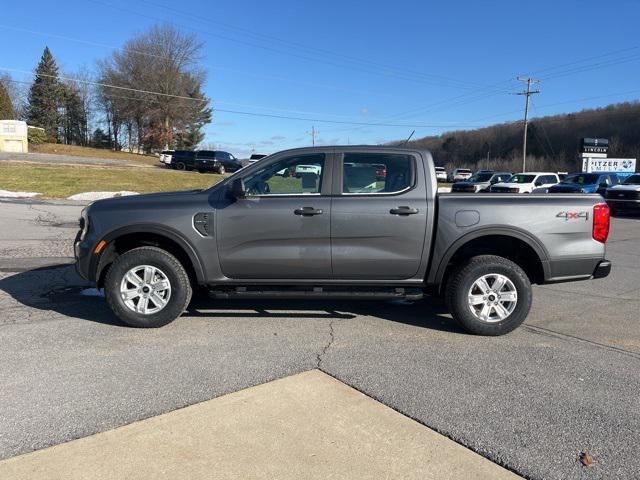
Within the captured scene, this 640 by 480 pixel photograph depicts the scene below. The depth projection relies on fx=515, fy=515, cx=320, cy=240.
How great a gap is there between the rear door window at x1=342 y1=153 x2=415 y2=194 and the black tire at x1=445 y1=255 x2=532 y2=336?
103cm

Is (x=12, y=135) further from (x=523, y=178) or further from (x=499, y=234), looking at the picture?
(x=499, y=234)

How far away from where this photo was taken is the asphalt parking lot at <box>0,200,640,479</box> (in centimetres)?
317

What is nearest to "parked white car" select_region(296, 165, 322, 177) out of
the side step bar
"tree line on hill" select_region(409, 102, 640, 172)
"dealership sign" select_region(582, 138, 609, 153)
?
the side step bar

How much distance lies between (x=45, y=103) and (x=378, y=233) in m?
83.4

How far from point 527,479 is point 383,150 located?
3381mm

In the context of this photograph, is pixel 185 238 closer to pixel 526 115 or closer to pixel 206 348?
pixel 206 348

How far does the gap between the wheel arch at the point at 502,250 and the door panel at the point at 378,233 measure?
0.34m

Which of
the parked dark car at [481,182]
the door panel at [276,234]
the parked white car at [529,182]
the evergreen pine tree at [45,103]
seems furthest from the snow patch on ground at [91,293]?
the evergreen pine tree at [45,103]

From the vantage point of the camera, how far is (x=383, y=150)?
5266mm

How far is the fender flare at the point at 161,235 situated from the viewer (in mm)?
5012

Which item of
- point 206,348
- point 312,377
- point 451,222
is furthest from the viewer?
point 451,222

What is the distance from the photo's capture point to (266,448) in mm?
2979

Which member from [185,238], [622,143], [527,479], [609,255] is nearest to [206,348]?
[185,238]

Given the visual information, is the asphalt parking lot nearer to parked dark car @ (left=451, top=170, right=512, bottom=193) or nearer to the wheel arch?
the wheel arch
